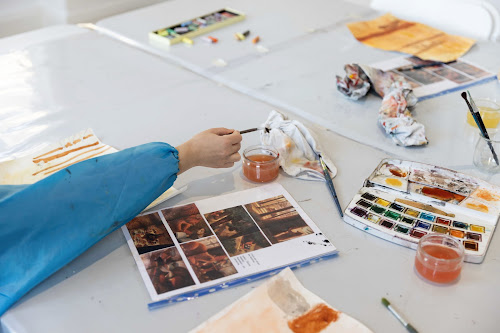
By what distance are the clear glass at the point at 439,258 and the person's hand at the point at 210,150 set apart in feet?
1.63

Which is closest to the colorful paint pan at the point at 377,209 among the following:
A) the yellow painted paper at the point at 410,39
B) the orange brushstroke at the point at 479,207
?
the orange brushstroke at the point at 479,207

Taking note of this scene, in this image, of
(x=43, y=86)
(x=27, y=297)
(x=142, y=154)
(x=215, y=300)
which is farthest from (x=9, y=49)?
(x=215, y=300)

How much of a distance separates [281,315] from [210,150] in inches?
18.3

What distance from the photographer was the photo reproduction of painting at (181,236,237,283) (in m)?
1.03

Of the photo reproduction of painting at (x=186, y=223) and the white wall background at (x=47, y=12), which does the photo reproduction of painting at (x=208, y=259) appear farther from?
the white wall background at (x=47, y=12)

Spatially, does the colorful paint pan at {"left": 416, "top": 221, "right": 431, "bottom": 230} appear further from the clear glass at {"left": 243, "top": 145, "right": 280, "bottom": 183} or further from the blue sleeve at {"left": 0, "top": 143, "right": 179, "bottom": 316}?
the blue sleeve at {"left": 0, "top": 143, "right": 179, "bottom": 316}

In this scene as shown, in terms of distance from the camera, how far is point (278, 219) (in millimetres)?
1185

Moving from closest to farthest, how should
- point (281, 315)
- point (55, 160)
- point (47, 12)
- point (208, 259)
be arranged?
point (281, 315) → point (208, 259) → point (55, 160) → point (47, 12)

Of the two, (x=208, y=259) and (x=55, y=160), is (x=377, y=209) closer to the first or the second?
(x=208, y=259)

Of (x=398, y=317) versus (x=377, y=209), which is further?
(x=377, y=209)

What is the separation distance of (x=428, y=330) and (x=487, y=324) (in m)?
0.12

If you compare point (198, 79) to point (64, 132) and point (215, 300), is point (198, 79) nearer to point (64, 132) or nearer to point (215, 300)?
point (64, 132)

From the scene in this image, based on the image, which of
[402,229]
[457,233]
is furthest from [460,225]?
[402,229]

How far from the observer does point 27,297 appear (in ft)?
3.24
